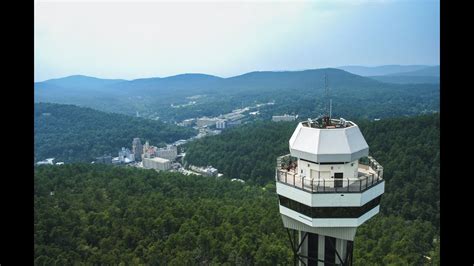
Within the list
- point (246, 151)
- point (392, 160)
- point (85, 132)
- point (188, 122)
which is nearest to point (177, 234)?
point (392, 160)

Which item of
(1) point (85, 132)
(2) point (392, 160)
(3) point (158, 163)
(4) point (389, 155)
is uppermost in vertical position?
(1) point (85, 132)

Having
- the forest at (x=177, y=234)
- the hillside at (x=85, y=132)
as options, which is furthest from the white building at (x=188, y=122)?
the forest at (x=177, y=234)

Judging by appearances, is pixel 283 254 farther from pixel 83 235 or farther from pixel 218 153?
pixel 218 153

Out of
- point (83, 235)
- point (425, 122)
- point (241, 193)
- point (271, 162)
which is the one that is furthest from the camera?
point (271, 162)

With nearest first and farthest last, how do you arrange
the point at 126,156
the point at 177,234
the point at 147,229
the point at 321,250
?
the point at 321,250
the point at 177,234
the point at 147,229
the point at 126,156

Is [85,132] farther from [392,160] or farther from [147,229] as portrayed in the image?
[392,160]
